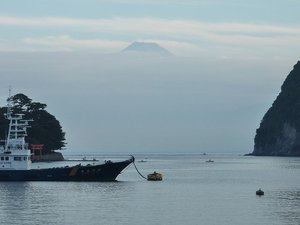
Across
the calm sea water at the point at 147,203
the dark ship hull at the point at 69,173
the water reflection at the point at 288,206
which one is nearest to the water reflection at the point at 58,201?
the calm sea water at the point at 147,203

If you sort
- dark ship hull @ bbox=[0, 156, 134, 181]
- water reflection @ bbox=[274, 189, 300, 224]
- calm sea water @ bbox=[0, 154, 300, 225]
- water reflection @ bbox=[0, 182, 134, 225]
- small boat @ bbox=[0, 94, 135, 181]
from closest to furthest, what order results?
calm sea water @ bbox=[0, 154, 300, 225] < water reflection @ bbox=[0, 182, 134, 225] < water reflection @ bbox=[274, 189, 300, 224] < small boat @ bbox=[0, 94, 135, 181] < dark ship hull @ bbox=[0, 156, 134, 181]

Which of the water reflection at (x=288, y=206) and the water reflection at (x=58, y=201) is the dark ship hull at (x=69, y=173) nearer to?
the water reflection at (x=58, y=201)

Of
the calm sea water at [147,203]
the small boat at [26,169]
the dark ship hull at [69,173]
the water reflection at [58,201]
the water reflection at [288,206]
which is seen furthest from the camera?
the dark ship hull at [69,173]

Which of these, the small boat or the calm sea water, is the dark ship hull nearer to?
the small boat

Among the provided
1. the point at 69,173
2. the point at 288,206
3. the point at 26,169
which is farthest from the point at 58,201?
the point at 69,173

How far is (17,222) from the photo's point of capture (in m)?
70.6

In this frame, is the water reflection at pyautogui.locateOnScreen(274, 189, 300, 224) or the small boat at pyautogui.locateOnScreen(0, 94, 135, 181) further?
the small boat at pyautogui.locateOnScreen(0, 94, 135, 181)

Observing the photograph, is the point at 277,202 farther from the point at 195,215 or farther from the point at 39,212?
the point at 39,212

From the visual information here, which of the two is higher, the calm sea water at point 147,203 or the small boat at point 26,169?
the small boat at point 26,169

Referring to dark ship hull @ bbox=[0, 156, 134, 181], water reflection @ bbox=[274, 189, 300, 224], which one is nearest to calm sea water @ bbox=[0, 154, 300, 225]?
water reflection @ bbox=[274, 189, 300, 224]

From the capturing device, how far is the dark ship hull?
378ft

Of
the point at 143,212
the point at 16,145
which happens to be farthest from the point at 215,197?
the point at 16,145

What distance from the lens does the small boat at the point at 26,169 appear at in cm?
11275

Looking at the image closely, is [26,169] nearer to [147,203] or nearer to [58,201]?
[58,201]
